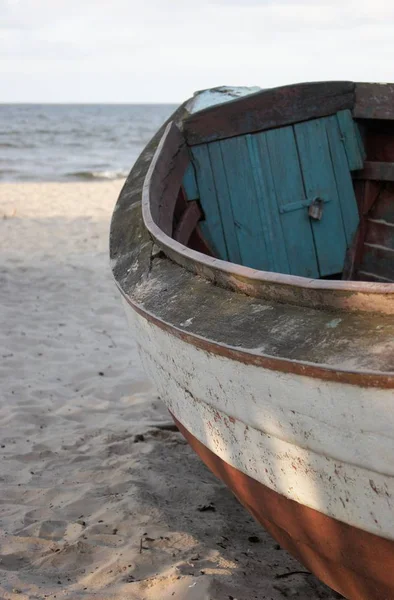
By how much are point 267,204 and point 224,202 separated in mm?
231

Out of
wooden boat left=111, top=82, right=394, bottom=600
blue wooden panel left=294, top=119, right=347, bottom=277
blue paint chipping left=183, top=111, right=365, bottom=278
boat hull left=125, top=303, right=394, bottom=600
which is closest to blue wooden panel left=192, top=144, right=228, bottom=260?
blue paint chipping left=183, top=111, right=365, bottom=278

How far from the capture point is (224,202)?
379cm

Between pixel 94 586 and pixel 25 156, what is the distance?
70.7ft

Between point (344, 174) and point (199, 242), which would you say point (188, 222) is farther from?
point (344, 174)

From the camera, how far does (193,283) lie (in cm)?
208

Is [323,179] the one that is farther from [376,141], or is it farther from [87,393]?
[87,393]

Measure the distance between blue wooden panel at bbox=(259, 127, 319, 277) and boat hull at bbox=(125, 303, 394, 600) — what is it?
1801 mm

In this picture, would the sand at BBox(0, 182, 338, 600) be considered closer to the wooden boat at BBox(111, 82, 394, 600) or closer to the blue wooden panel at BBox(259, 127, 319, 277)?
the wooden boat at BBox(111, 82, 394, 600)

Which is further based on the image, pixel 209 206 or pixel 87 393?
pixel 87 393

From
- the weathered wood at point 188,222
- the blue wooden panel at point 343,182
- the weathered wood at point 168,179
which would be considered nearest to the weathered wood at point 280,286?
the weathered wood at point 168,179

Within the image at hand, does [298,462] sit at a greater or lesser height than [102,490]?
greater

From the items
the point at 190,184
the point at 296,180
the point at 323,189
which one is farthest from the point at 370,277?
the point at 190,184

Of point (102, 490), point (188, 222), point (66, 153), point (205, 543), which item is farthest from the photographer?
point (66, 153)

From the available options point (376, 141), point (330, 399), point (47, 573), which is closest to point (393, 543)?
point (330, 399)
